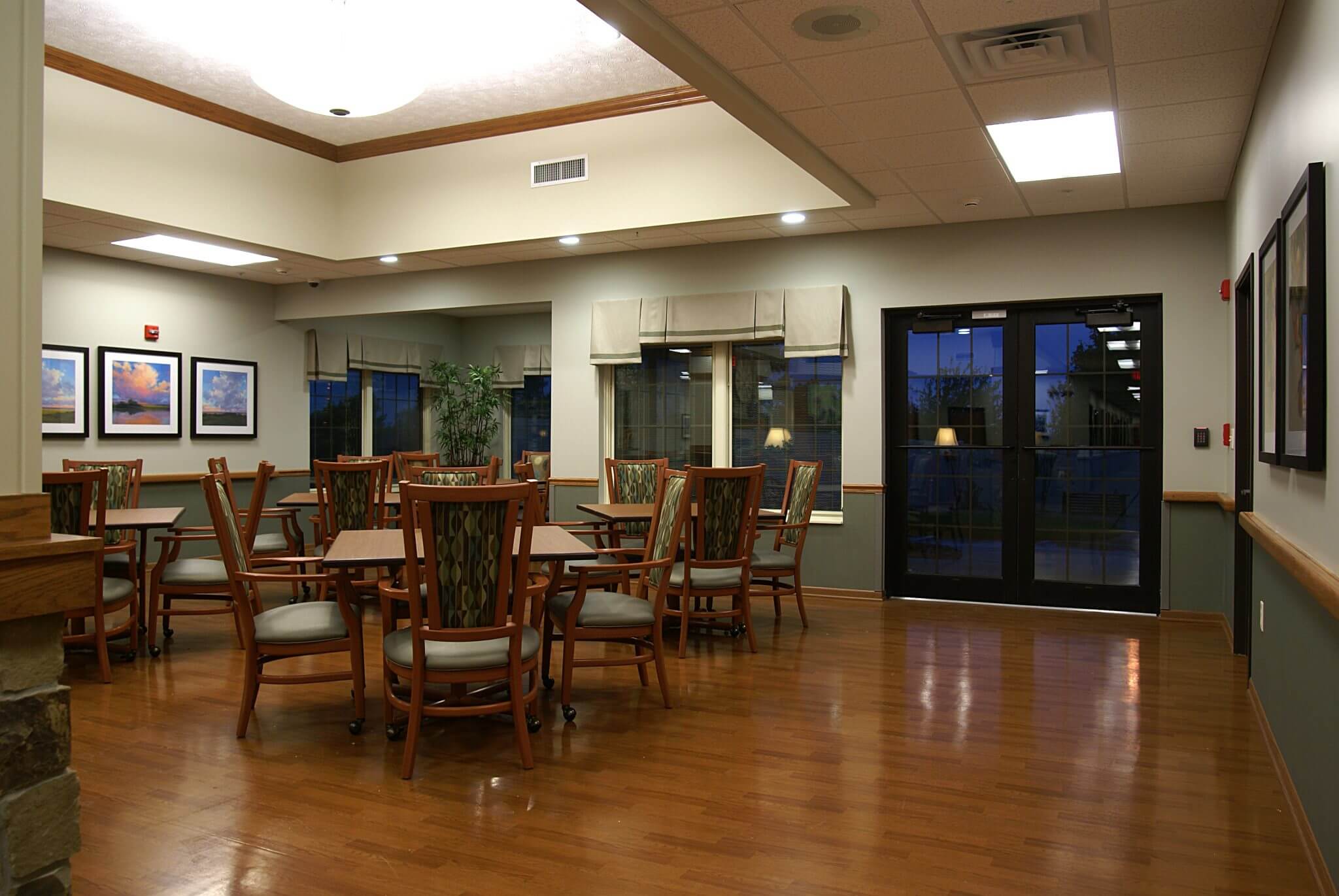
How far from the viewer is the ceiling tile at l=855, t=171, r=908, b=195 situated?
5.64 metres

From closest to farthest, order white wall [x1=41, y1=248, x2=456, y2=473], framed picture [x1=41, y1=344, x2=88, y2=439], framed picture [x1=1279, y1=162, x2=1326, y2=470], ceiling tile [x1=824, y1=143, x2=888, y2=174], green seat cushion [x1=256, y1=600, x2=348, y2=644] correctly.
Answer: framed picture [x1=1279, y1=162, x2=1326, y2=470] → green seat cushion [x1=256, y1=600, x2=348, y2=644] → ceiling tile [x1=824, y1=143, x2=888, y2=174] → framed picture [x1=41, y1=344, x2=88, y2=439] → white wall [x1=41, y1=248, x2=456, y2=473]

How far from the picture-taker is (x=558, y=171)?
23.9 ft

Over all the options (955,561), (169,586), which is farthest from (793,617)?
(169,586)

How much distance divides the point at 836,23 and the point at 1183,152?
263 centimetres

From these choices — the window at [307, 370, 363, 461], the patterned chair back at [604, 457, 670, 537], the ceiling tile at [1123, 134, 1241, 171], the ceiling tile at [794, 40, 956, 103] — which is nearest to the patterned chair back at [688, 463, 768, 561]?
the patterned chair back at [604, 457, 670, 537]

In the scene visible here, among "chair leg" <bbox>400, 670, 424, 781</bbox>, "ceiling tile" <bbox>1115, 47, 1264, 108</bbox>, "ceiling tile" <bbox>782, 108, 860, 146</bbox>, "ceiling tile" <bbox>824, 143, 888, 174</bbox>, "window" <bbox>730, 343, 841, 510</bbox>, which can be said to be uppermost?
"ceiling tile" <bbox>824, 143, 888, 174</bbox>

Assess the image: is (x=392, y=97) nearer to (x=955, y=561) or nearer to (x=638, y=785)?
(x=638, y=785)

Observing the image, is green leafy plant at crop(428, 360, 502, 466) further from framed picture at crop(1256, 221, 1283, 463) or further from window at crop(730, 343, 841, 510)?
framed picture at crop(1256, 221, 1283, 463)

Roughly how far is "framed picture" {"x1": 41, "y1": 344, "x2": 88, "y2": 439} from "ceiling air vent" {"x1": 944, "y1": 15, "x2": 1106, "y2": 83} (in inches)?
287

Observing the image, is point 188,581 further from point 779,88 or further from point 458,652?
point 779,88

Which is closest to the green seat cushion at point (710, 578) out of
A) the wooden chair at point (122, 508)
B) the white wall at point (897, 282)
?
the white wall at point (897, 282)

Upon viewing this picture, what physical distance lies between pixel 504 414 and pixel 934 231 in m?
6.49

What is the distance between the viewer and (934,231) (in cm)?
706

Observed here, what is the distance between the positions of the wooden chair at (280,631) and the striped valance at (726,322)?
446 centimetres
